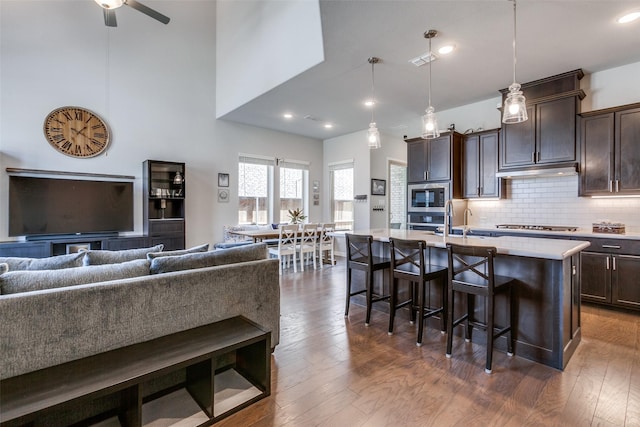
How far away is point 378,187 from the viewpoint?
7066 mm

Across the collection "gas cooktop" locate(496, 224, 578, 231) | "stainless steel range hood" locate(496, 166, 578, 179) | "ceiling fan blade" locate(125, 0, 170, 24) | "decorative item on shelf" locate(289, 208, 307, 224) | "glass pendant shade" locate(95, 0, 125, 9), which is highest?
"ceiling fan blade" locate(125, 0, 170, 24)

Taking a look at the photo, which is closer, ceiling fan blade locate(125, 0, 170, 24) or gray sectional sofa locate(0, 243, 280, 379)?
gray sectional sofa locate(0, 243, 280, 379)

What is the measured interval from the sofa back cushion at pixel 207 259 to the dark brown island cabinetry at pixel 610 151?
4.11m

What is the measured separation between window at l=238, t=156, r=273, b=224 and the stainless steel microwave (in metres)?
3.19

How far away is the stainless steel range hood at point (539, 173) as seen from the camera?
13.0 ft

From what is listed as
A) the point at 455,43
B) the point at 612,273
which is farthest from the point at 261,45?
the point at 612,273

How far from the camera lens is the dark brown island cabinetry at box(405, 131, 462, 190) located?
501 centimetres

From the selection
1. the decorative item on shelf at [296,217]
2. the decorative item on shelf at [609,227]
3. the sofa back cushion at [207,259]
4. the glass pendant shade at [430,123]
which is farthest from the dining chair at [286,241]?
the decorative item on shelf at [609,227]

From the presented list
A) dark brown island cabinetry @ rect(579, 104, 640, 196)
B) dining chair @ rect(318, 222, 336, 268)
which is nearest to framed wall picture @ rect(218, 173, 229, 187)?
dining chair @ rect(318, 222, 336, 268)

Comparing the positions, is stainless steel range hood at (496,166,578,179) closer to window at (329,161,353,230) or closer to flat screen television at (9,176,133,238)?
window at (329,161,353,230)

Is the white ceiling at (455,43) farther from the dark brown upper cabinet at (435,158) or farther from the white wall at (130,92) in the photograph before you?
the white wall at (130,92)

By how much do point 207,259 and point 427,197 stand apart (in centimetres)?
409

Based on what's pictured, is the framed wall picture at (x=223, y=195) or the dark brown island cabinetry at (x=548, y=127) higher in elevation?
the dark brown island cabinetry at (x=548, y=127)

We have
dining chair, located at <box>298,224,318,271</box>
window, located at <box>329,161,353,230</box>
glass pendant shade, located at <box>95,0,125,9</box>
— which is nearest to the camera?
glass pendant shade, located at <box>95,0,125,9</box>
